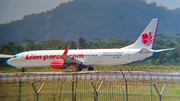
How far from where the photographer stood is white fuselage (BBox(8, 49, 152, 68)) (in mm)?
25750

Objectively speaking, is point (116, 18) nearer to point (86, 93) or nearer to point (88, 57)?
point (88, 57)

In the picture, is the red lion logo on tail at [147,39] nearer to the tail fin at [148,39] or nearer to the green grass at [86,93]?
the tail fin at [148,39]

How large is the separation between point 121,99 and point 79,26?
185 feet

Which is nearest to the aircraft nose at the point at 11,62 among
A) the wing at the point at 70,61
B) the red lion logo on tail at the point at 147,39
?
the wing at the point at 70,61

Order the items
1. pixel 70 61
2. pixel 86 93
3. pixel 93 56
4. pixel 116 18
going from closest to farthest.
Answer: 1. pixel 86 93
2. pixel 70 61
3. pixel 93 56
4. pixel 116 18

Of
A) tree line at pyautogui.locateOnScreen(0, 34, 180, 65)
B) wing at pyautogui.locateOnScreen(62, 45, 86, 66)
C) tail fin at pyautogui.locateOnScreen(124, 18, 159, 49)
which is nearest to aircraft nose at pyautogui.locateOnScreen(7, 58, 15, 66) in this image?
tree line at pyautogui.locateOnScreen(0, 34, 180, 65)

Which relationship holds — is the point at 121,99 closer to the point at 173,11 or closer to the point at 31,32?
the point at 31,32

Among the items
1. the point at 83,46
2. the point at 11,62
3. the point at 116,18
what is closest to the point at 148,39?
the point at 83,46

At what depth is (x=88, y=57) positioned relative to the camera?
87.8ft

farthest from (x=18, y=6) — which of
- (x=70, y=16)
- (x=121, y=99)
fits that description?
(x=70, y=16)

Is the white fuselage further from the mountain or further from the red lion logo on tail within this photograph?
the mountain

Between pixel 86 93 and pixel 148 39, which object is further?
pixel 148 39

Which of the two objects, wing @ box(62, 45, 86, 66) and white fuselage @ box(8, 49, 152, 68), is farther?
white fuselage @ box(8, 49, 152, 68)

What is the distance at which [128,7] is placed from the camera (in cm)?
7875
